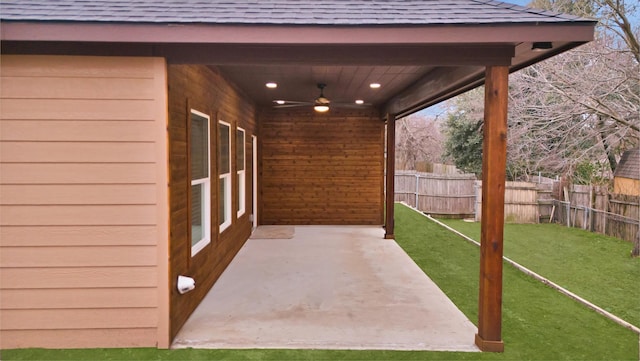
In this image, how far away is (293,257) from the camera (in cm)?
589

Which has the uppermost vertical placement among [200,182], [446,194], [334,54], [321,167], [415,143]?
[415,143]

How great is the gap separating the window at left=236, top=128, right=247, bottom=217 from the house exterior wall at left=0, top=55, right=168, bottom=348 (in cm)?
315

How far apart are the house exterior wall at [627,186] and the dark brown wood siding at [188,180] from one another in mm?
9737

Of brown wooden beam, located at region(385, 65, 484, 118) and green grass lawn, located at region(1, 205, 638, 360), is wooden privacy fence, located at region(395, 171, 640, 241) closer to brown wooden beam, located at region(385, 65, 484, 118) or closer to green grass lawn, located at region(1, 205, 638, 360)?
brown wooden beam, located at region(385, 65, 484, 118)

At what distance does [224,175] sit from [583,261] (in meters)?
5.60

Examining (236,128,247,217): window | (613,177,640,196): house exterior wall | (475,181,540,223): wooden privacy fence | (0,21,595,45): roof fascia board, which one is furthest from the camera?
(475,181,540,223): wooden privacy fence

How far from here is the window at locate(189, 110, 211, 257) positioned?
3793 millimetres

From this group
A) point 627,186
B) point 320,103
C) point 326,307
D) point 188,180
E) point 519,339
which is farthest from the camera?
point 627,186

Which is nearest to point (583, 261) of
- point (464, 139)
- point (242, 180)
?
point (242, 180)

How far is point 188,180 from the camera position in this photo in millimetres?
3496

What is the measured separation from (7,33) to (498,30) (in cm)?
322

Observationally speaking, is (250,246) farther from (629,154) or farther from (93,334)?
(629,154)

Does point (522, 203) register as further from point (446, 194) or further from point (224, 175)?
point (224, 175)

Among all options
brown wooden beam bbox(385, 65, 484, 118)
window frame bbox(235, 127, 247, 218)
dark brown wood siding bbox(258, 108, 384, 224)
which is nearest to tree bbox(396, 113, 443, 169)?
dark brown wood siding bbox(258, 108, 384, 224)
